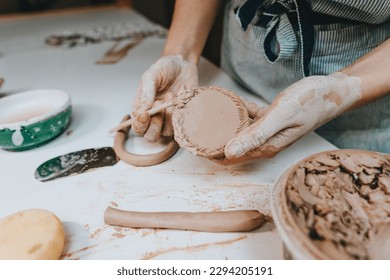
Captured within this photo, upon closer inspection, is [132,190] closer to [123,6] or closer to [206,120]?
[206,120]

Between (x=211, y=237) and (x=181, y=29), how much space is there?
1.04 metres

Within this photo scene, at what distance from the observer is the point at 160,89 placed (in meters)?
1.35

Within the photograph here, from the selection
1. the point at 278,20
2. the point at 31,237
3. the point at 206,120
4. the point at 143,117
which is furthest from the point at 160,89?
the point at 31,237

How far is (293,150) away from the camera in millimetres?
1158

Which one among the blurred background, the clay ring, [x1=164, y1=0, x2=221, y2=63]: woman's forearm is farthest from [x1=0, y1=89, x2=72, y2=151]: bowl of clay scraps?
the blurred background

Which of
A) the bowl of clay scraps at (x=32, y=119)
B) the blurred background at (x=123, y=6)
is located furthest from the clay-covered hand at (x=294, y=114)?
the blurred background at (x=123, y=6)

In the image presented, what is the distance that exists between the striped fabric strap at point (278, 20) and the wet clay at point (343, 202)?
483 millimetres

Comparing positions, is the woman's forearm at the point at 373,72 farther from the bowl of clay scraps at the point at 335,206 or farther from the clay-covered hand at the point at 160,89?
the clay-covered hand at the point at 160,89

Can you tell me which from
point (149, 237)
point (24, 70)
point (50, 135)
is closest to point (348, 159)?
point (149, 237)

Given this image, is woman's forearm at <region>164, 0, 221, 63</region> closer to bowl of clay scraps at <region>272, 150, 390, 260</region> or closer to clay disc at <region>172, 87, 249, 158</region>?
clay disc at <region>172, 87, 249, 158</region>

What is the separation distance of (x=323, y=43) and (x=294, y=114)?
0.41 meters

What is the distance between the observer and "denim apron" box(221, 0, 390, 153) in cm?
116

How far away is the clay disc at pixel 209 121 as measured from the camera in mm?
1000
